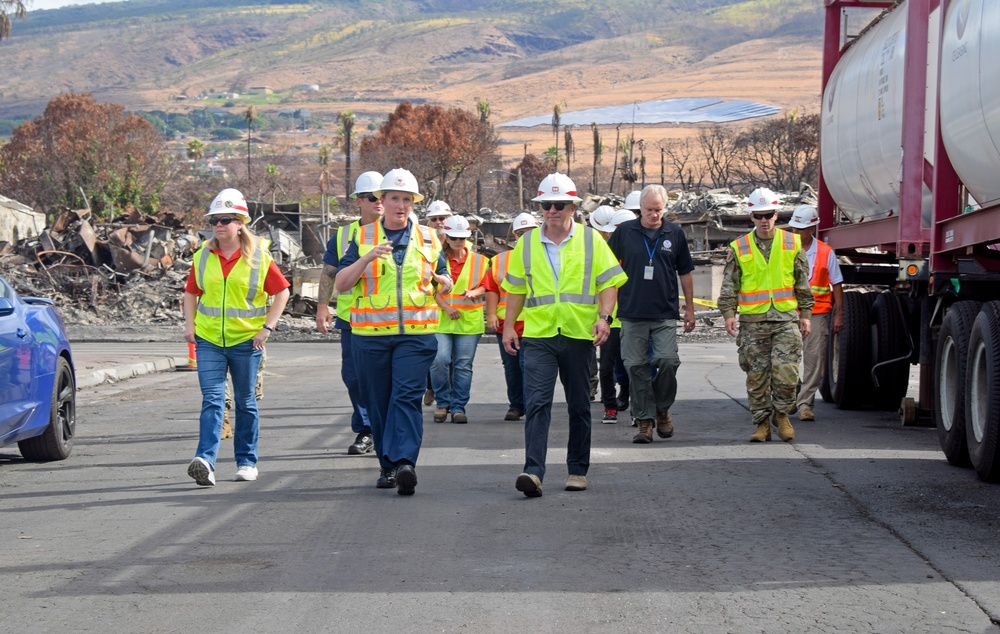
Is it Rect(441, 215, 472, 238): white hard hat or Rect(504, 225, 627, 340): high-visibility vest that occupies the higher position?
Rect(441, 215, 472, 238): white hard hat

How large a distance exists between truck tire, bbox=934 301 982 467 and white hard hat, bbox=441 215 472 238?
4.52 metres

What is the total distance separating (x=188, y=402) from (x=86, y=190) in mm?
60055

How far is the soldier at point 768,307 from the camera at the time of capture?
10.8 metres

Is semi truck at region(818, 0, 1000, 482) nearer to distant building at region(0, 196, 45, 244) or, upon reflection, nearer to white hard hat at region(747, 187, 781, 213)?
white hard hat at region(747, 187, 781, 213)

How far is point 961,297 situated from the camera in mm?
10047

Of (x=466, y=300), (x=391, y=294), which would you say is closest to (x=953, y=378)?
(x=391, y=294)

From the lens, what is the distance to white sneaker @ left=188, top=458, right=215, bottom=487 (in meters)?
8.42

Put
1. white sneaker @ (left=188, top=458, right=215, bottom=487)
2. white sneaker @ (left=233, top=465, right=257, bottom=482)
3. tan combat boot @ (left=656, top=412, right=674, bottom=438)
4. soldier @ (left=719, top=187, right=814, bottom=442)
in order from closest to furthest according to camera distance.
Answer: white sneaker @ (left=188, top=458, right=215, bottom=487)
white sneaker @ (left=233, top=465, right=257, bottom=482)
soldier @ (left=719, top=187, right=814, bottom=442)
tan combat boot @ (left=656, top=412, right=674, bottom=438)

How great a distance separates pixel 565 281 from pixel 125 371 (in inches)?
501

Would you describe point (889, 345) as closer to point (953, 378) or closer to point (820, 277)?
point (820, 277)

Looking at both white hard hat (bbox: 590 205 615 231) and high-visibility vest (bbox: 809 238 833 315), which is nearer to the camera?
high-visibility vest (bbox: 809 238 833 315)

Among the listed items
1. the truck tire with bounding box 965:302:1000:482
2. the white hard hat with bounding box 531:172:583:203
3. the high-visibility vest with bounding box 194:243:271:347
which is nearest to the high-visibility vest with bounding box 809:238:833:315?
the truck tire with bounding box 965:302:1000:482

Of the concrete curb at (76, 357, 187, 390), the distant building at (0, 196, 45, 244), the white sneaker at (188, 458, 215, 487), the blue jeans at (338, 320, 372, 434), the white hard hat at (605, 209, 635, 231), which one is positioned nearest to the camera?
the white sneaker at (188, 458, 215, 487)

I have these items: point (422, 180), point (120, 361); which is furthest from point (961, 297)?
point (422, 180)
